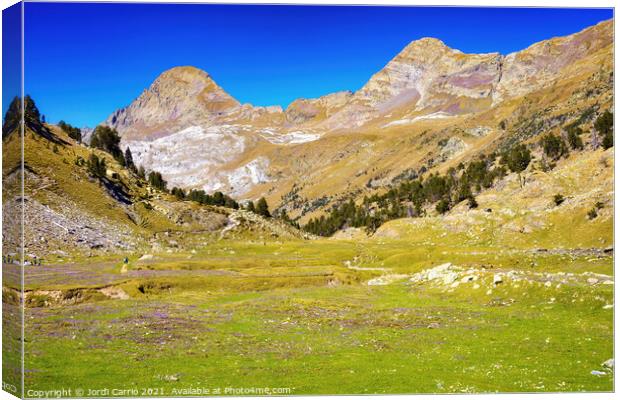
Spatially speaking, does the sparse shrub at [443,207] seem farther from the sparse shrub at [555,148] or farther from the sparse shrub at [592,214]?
the sparse shrub at [592,214]

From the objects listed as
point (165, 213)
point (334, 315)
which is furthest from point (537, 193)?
point (334, 315)

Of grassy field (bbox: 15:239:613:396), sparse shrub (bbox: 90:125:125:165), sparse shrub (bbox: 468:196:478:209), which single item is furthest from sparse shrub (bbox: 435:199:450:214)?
grassy field (bbox: 15:239:613:396)

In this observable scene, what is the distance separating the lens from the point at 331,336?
98.5 feet

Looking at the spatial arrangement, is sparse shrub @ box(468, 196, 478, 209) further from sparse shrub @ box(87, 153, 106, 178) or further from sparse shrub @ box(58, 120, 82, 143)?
sparse shrub @ box(58, 120, 82, 143)

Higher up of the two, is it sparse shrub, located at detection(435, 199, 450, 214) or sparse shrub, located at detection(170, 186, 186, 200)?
sparse shrub, located at detection(170, 186, 186, 200)

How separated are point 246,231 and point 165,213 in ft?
48.0

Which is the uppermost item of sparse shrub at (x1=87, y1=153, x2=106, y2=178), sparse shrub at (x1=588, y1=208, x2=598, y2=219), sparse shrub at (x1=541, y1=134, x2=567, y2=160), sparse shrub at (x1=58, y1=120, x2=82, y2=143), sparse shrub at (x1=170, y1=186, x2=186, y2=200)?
sparse shrub at (x1=58, y1=120, x2=82, y2=143)

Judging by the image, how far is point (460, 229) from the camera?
92.4 m

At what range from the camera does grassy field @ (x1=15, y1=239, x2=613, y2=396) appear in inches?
944

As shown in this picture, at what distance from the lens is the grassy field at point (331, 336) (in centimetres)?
2398

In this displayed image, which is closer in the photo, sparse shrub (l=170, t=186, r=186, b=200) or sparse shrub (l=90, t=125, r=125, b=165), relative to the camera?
sparse shrub (l=170, t=186, r=186, b=200)

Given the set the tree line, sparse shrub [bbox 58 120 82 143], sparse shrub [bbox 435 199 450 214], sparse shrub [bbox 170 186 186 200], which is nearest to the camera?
sparse shrub [bbox 58 120 82 143]

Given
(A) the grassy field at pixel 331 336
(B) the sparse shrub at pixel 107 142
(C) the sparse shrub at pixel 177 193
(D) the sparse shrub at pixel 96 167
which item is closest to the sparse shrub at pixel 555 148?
(C) the sparse shrub at pixel 177 193

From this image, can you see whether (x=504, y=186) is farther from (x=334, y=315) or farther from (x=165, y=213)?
(x=334, y=315)
